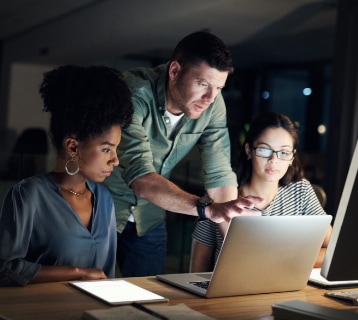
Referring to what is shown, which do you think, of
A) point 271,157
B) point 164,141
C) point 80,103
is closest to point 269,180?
point 271,157

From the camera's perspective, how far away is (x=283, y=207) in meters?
2.72

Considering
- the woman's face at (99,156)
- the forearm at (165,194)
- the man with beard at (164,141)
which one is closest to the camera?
the woman's face at (99,156)

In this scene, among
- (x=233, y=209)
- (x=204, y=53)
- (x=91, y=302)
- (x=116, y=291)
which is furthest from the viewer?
(x=204, y=53)

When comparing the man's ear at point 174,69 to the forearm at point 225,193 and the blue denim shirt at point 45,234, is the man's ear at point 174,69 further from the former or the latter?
the blue denim shirt at point 45,234

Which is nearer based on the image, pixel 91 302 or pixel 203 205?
pixel 91 302

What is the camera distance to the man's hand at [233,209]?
180 centimetres

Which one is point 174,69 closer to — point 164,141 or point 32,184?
point 164,141

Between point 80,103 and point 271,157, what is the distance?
917 mm

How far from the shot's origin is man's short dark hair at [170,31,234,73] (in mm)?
2441

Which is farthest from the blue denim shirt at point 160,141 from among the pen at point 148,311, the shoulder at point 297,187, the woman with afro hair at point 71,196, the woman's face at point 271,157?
the pen at point 148,311

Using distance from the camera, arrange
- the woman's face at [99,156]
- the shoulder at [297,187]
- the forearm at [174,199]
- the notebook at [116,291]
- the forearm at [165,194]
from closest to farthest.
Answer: the notebook at [116,291]
the forearm at [174,199]
the woman's face at [99,156]
the forearm at [165,194]
the shoulder at [297,187]

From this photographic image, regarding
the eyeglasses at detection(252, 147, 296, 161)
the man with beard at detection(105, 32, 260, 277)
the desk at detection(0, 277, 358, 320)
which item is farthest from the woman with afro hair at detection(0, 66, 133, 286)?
the eyeglasses at detection(252, 147, 296, 161)

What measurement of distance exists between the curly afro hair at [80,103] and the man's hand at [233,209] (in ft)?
1.37

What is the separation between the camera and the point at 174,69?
8.33ft
